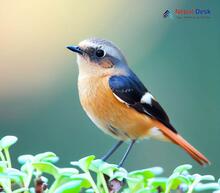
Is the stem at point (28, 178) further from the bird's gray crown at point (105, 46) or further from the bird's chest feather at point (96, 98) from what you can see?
the bird's gray crown at point (105, 46)

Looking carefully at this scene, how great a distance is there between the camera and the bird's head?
306cm

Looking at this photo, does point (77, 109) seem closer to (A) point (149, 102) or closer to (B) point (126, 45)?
(B) point (126, 45)

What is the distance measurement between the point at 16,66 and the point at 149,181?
4.44 meters

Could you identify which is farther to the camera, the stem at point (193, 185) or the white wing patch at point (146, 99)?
the white wing patch at point (146, 99)

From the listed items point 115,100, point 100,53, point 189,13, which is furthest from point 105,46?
point 189,13

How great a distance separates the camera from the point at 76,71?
5.72m

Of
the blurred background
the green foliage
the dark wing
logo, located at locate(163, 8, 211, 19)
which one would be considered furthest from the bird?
logo, located at locate(163, 8, 211, 19)

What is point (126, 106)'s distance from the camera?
120 inches

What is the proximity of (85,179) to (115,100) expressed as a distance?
135 cm

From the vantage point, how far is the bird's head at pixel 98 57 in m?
3.06

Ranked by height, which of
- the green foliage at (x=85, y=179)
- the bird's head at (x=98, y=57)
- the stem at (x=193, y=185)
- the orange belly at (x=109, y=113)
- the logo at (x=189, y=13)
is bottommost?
the stem at (x=193, y=185)

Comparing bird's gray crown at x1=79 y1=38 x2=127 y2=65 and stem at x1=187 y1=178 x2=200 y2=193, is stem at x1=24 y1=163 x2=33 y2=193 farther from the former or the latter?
bird's gray crown at x1=79 y1=38 x2=127 y2=65

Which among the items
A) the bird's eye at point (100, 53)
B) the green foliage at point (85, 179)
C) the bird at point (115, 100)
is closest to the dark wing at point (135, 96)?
the bird at point (115, 100)

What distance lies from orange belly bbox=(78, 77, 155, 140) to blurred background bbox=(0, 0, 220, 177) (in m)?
1.95
